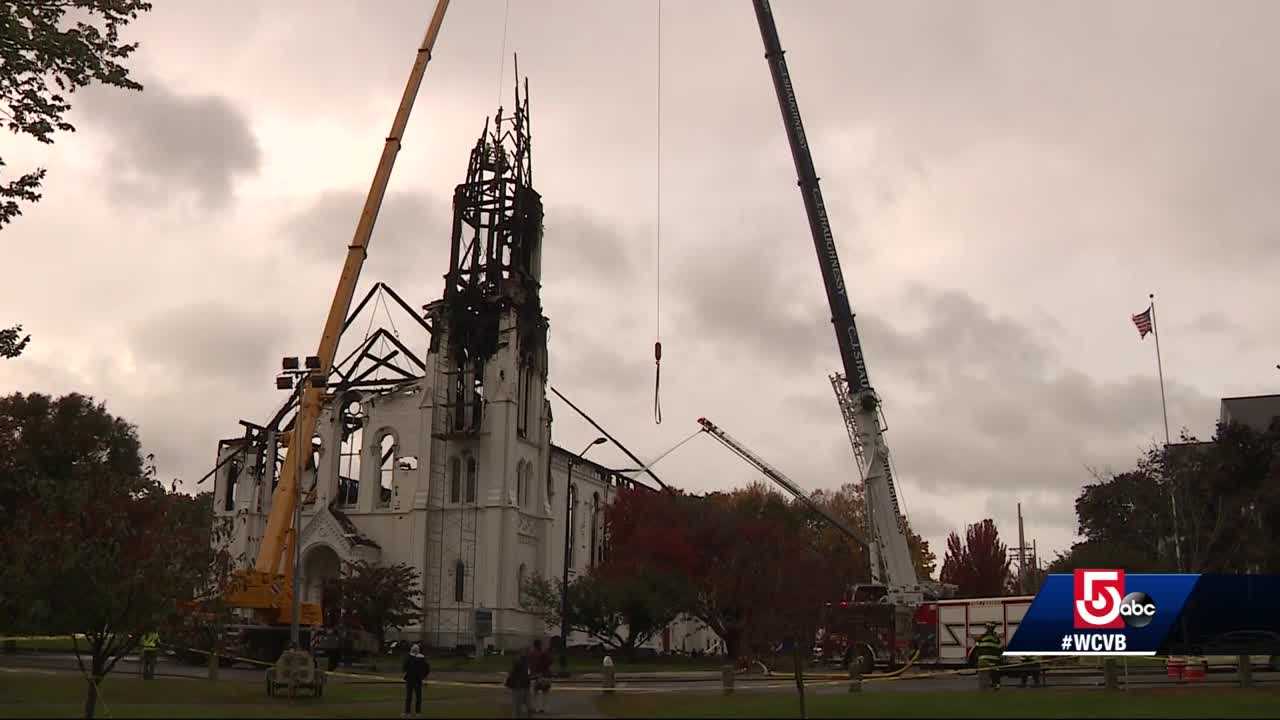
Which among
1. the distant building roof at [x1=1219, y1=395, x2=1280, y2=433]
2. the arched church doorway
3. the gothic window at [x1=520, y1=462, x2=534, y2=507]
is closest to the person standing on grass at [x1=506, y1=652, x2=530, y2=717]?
the gothic window at [x1=520, y1=462, x2=534, y2=507]

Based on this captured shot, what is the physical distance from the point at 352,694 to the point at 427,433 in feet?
124

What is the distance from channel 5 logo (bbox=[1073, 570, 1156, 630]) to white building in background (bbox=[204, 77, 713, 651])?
124 feet

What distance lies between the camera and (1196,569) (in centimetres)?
6762

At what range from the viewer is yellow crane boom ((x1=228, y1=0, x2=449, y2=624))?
4972 centimetres

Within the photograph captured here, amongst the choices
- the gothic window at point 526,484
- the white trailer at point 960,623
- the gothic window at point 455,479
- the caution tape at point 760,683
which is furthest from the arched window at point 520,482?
the white trailer at point 960,623

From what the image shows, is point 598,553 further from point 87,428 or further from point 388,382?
point 87,428

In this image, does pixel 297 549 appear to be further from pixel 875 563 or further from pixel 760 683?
pixel 875 563

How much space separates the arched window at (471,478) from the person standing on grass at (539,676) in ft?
149

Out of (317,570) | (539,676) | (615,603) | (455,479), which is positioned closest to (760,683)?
(539,676)

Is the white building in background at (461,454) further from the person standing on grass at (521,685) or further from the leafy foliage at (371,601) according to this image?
the person standing on grass at (521,685)

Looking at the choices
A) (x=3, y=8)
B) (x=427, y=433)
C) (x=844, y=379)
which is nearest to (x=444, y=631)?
(x=427, y=433)

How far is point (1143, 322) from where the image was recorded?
64.3 meters

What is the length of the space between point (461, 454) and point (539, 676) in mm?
46725

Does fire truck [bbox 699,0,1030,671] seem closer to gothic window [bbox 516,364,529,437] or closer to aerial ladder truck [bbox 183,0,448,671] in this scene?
aerial ladder truck [bbox 183,0,448,671]
